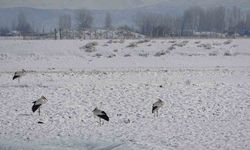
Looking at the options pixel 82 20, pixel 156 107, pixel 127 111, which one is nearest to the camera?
pixel 156 107

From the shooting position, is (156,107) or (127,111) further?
(127,111)

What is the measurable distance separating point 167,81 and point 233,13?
120 m

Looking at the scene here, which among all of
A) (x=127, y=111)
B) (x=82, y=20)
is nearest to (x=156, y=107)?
(x=127, y=111)

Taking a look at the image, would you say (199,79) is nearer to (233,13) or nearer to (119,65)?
(119,65)

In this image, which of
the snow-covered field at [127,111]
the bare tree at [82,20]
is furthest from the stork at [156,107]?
the bare tree at [82,20]

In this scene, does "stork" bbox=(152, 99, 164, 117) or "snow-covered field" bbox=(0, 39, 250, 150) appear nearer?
"snow-covered field" bbox=(0, 39, 250, 150)

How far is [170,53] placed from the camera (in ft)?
145

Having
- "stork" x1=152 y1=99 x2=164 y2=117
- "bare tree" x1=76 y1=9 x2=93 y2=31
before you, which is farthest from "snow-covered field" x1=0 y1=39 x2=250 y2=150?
"bare tree" x1=76 y1=9 x2=93 y2=31

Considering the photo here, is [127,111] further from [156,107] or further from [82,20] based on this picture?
[82,20]

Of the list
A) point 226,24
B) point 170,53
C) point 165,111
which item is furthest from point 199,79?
point 226,24

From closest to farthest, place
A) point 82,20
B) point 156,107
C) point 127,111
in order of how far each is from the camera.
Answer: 1. point 156,107
2. point 127,111
3. point 82,20

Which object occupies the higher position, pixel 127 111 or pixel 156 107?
pixel 156 107

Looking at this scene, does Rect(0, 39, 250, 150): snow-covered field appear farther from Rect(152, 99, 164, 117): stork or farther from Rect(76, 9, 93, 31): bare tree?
Rect(76, 9, 93, 31): bare tree

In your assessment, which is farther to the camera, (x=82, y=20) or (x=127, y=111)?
(x=82, y=20)
